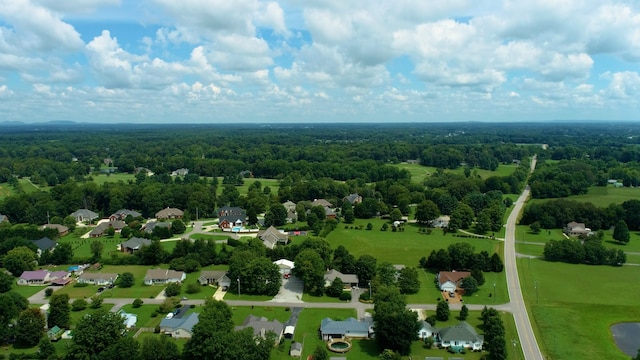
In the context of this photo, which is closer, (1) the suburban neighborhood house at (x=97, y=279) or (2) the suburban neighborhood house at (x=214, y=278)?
(2) the suburban neighborhood house at (x=214, y=278)

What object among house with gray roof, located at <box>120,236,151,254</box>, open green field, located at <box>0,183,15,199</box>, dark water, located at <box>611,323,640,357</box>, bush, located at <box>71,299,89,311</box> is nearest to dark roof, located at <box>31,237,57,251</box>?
house with gray roof, located at <box>120,236,151,254</box>

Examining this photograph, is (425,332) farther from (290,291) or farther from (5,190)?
(5,190)

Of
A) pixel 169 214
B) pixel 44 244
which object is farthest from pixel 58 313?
pixel 169 214

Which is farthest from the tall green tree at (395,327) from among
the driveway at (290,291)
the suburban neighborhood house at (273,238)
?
the suburban neighborhood house at (273,238)

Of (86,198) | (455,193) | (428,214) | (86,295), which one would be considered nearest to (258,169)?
(86,198)

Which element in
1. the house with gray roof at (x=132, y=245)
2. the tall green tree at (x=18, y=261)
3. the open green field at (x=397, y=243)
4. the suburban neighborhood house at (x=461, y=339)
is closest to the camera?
the suburban neighborhood house at (x=461, y=339)

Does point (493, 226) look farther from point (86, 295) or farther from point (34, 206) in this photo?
point (34, 206)

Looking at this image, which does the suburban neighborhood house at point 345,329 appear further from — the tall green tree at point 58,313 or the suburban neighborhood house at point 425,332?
the tall green tree at point 58,313

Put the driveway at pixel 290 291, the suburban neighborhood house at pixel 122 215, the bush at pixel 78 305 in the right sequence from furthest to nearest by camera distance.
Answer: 1. the suburban neighborhood house at pixel 122 215
2. the driveway at pixel 290 291
3. the bush at pixel 78 305
